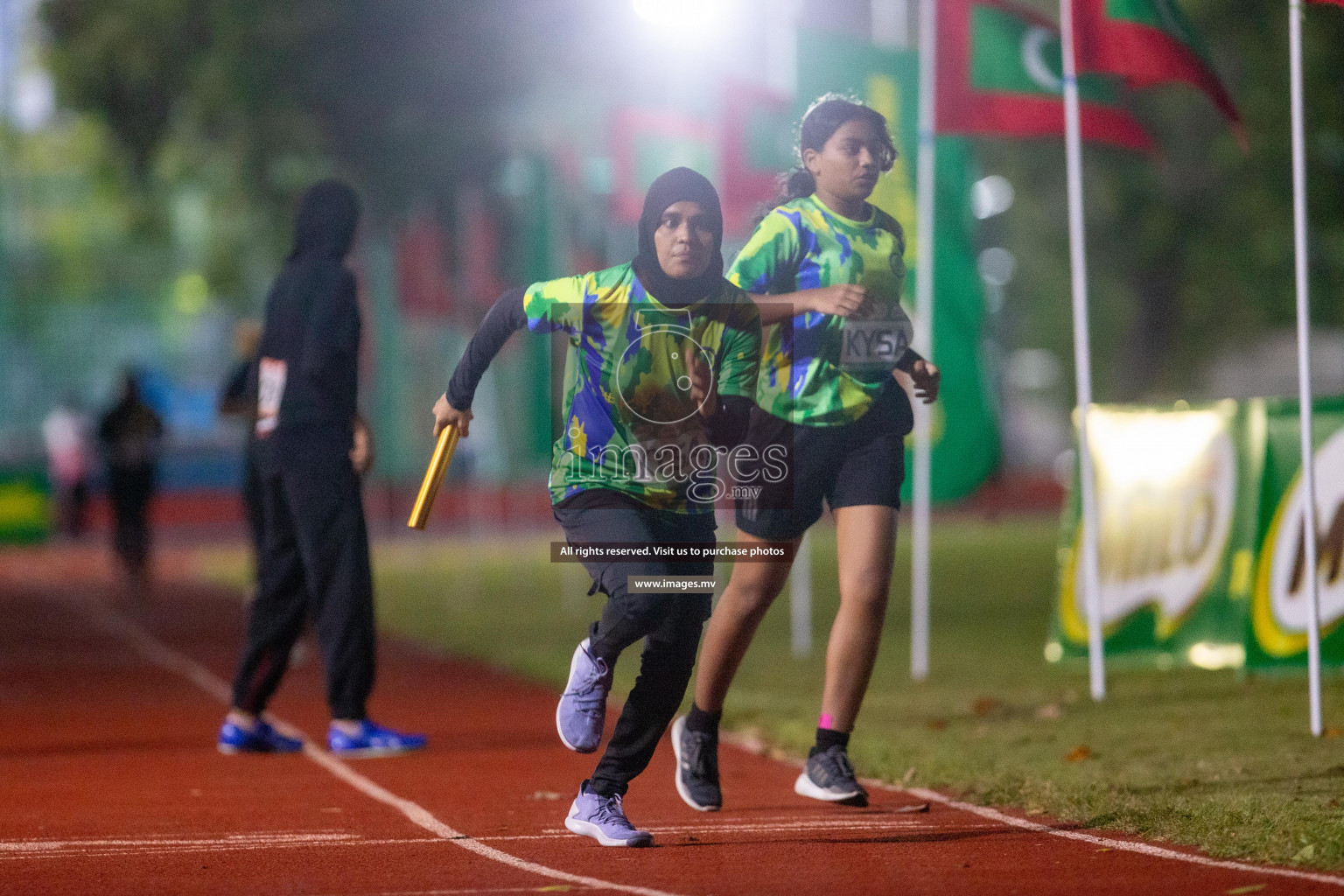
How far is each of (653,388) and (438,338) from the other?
40.8 metres

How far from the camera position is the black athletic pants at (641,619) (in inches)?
237

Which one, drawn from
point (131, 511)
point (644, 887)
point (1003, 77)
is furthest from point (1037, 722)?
point (131, 511)

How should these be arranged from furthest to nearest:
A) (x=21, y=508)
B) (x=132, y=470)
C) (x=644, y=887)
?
(x=21, y=508)
(x=132, y=470)
(x=644, y=887)

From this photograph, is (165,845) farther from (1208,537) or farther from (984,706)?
(1208,537)

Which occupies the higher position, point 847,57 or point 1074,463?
point 847,57

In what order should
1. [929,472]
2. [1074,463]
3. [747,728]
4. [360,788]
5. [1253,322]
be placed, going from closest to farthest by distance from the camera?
[360,788]
[747,728]
[1074,463]
[929,472]
[1253,322]

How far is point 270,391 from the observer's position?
8898mm

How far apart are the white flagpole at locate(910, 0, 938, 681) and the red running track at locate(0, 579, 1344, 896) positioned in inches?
93.0

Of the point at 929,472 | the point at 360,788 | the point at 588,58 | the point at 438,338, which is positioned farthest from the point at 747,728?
the point at 438,338

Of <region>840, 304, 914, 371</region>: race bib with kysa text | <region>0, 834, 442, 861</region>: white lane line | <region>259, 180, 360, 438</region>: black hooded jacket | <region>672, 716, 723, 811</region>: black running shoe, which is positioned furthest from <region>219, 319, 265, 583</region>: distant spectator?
<region>840, 304, 914, 371</region>: race bib with kysa text

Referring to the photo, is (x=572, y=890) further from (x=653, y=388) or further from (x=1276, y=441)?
(x=1276, y=441)

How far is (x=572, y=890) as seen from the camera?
5.39 metres

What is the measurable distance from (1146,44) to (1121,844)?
494 cm

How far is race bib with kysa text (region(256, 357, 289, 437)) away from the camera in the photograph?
8852mm
